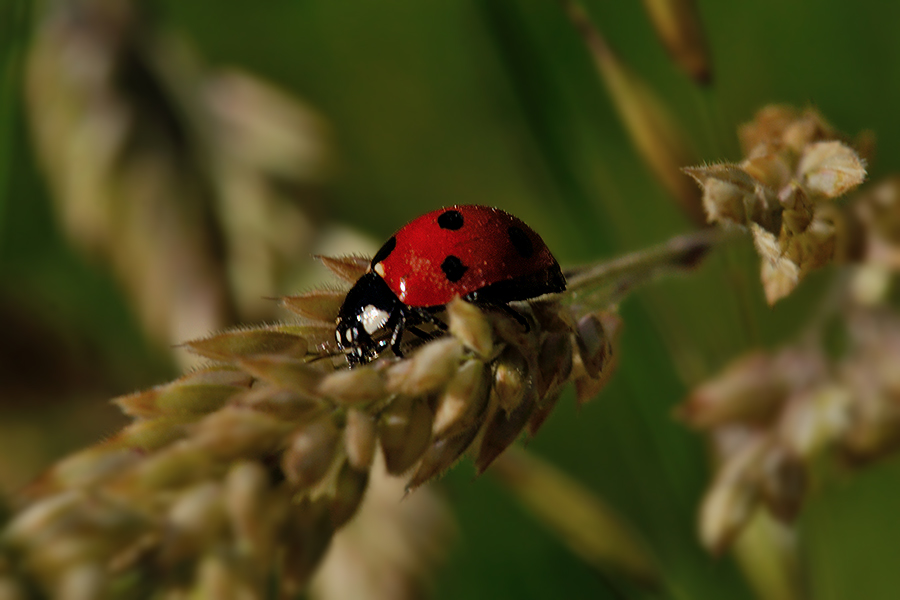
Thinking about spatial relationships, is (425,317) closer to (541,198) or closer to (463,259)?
(463,259)

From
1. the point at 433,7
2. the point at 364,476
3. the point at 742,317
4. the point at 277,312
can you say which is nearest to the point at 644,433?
the point at 742,317

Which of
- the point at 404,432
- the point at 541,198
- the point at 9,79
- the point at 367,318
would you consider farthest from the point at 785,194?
the point at 9,79

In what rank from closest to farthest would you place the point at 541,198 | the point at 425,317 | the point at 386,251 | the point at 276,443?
the point at 276,443 < the point at 425,317 < the point at 386,251 < the point at 541,198

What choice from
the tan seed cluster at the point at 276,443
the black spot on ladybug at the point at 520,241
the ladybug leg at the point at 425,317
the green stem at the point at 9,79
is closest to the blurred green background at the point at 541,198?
the green stem at the point at 9,79

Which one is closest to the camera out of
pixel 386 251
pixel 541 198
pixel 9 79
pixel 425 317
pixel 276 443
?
pixel 276 443

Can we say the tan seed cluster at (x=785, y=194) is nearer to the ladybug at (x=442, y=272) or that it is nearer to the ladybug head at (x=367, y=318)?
the ladybug at (x=442, y=272)

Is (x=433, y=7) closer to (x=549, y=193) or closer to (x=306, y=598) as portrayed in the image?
(x=549, y=193)

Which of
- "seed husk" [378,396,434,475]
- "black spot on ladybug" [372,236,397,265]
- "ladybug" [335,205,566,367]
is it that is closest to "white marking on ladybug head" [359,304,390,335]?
"ladybug" [335,205,566,367]
